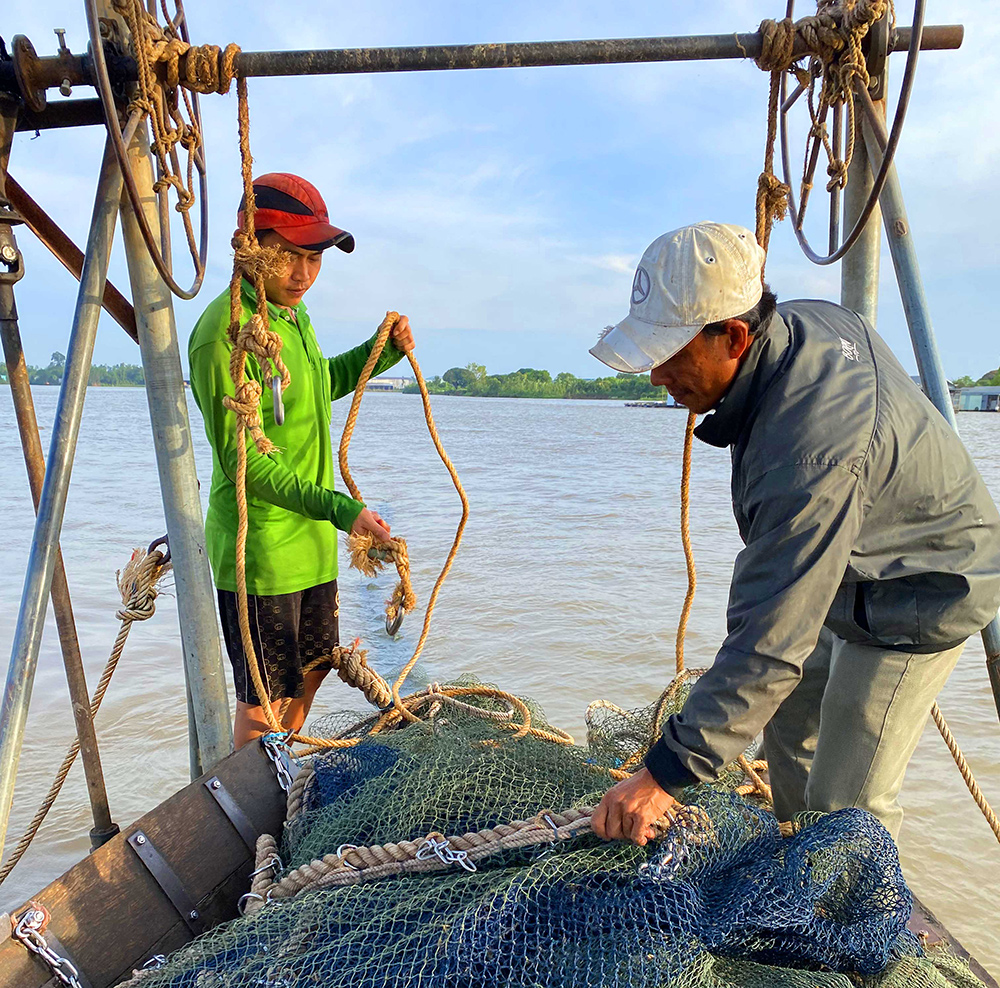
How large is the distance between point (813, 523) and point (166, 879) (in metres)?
1.88

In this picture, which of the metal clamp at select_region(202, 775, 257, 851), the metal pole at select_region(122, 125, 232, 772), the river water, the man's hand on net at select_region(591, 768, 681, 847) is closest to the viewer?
the man's hand on net at select_region(591, 768, 681, 847)

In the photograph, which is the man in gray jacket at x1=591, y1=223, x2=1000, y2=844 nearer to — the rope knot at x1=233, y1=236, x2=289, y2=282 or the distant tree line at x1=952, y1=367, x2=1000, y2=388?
the rope knot at x1=233, y1=236, x2=289, y2=282

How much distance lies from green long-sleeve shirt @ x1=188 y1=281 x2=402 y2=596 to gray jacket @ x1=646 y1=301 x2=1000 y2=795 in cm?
134

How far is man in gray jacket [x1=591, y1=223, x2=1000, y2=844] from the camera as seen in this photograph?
5.68ft

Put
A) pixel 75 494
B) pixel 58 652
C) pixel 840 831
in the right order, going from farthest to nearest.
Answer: pixel 75 494, pixel 58 652, pixel 840 831

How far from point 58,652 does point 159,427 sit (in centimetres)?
450

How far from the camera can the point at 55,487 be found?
240 centimetres

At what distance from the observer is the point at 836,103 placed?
2.80m

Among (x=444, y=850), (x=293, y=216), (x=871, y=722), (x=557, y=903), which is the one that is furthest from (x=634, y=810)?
(x=293, y=216)

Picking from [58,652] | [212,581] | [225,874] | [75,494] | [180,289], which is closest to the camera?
[225,874]

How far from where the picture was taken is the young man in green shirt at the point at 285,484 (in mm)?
2734

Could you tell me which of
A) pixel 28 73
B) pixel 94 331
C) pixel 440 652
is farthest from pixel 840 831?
pixel 440 652

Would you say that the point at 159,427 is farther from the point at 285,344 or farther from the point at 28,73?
the point at 28,73

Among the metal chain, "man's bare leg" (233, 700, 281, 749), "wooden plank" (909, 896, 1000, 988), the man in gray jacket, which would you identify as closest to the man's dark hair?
the man in gray jacket
